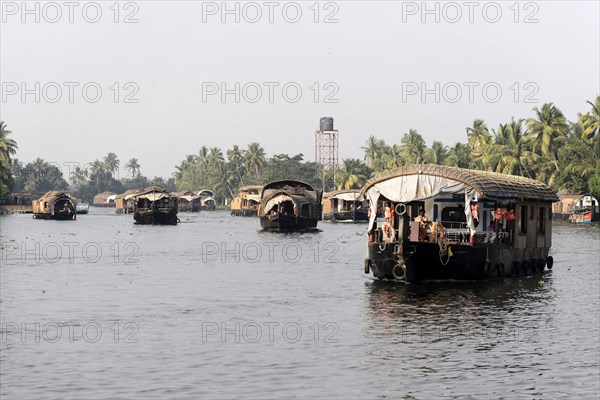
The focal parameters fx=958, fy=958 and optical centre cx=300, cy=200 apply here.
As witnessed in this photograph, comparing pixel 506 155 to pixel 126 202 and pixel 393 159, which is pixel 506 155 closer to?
pixel 393 159

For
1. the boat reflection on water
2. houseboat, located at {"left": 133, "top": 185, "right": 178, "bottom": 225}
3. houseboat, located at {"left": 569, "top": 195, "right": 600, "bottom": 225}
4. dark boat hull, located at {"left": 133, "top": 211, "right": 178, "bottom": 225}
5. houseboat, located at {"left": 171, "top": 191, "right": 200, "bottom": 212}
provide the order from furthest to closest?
houseboat, located at {"left": 171, "top": 191, "right": 200, "bottom": 212}
houseboat, located at {"left": 569, "top": 195, "right": 600, "bottom": 225}
dark boat hull, located at {"left": 133, "top": 211, "right": 178, "bottom": 225}
houseboat, located at {"left": 133, "top": 185, "right": 178, "bottom": 225}
the boat reflection on water

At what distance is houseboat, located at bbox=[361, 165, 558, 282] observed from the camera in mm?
30578

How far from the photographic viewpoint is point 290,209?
271ft

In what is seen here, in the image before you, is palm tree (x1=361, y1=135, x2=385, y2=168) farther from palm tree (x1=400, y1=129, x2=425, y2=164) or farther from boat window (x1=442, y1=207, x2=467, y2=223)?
boat window (x1=442, y1=207, x2=467, y2=223)

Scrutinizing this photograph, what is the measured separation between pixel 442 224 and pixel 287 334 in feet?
37.7

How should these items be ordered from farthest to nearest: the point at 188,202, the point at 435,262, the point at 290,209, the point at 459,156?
the point at 188,202 < the point at 459,156 < the point at 290,209 < the point at 435,262

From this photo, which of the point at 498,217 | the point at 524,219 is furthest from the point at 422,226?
the point at 524,219

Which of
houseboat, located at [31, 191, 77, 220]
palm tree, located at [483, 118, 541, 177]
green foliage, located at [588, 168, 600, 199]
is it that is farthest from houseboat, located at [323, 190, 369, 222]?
houseboat, located at [31, 191, 77, 220]

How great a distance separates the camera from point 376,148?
16788 centimetres

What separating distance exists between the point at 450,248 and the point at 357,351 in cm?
1058

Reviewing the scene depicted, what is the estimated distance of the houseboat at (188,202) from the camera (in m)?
160

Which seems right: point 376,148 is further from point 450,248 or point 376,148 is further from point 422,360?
point 422,360

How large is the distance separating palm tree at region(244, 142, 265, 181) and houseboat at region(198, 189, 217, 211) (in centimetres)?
913

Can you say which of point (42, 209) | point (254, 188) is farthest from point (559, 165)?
point (42, 209)
